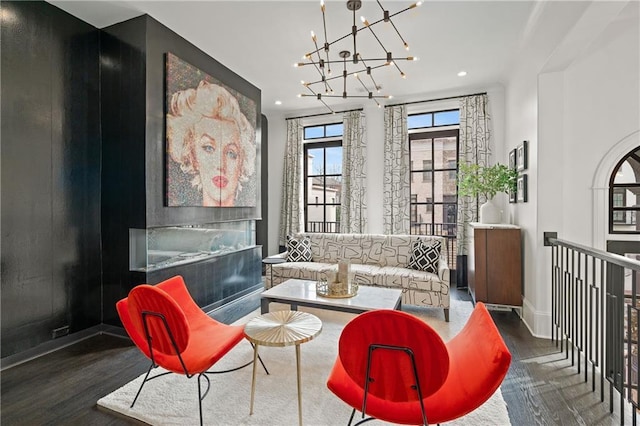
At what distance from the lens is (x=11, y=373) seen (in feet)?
7.97

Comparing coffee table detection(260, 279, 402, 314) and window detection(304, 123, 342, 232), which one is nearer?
coffee table detection(260, 279, 402, 314)

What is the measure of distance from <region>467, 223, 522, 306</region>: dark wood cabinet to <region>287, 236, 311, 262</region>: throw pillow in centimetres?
222

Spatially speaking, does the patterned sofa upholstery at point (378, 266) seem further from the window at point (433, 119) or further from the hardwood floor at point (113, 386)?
the window at point (433, 119)

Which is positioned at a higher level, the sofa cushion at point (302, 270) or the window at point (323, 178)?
the window at point (323, 178)

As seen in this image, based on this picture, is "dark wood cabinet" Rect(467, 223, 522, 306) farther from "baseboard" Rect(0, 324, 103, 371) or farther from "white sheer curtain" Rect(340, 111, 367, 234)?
"baseboard" Rect(0, 324, 103, 371)

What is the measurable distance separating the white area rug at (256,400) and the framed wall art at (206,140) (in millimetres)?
1833

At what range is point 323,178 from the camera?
20.2 ft

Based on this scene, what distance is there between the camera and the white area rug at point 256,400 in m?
1.88

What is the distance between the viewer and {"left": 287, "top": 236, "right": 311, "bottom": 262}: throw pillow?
4.62m

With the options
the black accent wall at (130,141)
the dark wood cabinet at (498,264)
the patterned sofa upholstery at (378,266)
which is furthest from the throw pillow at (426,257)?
the black accent wall at (130,141)

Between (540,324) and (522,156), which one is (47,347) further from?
(522,156)

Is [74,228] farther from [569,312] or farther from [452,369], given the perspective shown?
[569,312]

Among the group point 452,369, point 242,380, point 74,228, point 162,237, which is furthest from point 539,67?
point 74,228

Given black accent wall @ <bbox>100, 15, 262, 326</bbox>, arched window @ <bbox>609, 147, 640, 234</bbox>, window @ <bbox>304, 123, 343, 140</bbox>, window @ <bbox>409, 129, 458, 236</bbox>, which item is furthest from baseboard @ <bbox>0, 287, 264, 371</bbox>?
arched window @ <bbox>609, 147, 640, 234</bbox>
